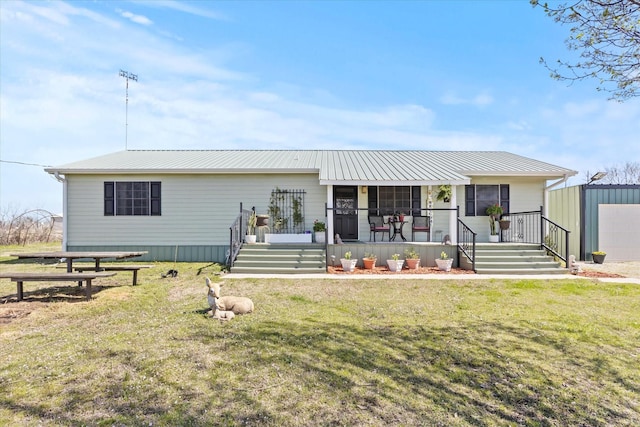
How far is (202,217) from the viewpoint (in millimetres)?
11781

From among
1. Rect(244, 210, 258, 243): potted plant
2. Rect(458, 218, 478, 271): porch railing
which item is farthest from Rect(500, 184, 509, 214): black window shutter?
Rect(244, 210, 258, 243): potted plant

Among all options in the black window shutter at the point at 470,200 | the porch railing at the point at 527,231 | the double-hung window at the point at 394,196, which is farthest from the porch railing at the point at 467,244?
the double-hung window at the point at 394,196

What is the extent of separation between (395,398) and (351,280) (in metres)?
5.64

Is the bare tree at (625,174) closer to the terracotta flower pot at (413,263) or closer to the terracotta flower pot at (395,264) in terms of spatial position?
the terracotta flower pot at (413,263)

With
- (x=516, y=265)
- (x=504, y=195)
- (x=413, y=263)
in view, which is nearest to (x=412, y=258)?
(x=413, y=263)

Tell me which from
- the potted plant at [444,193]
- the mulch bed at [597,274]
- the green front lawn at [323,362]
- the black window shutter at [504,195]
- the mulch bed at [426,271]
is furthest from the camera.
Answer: the black window shutter at [504,195]

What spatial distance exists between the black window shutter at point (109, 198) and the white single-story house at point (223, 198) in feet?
0.11

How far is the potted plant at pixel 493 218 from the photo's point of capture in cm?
1162

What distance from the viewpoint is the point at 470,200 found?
12.3 metres

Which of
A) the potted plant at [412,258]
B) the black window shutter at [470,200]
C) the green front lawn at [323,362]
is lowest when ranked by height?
the green front lawn at [323,362]

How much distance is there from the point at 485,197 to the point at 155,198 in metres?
11.6

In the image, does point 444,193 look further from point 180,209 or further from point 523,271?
point 180,209

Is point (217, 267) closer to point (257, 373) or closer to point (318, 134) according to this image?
point (257, 373)

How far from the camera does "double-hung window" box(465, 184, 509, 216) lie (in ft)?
40.2
